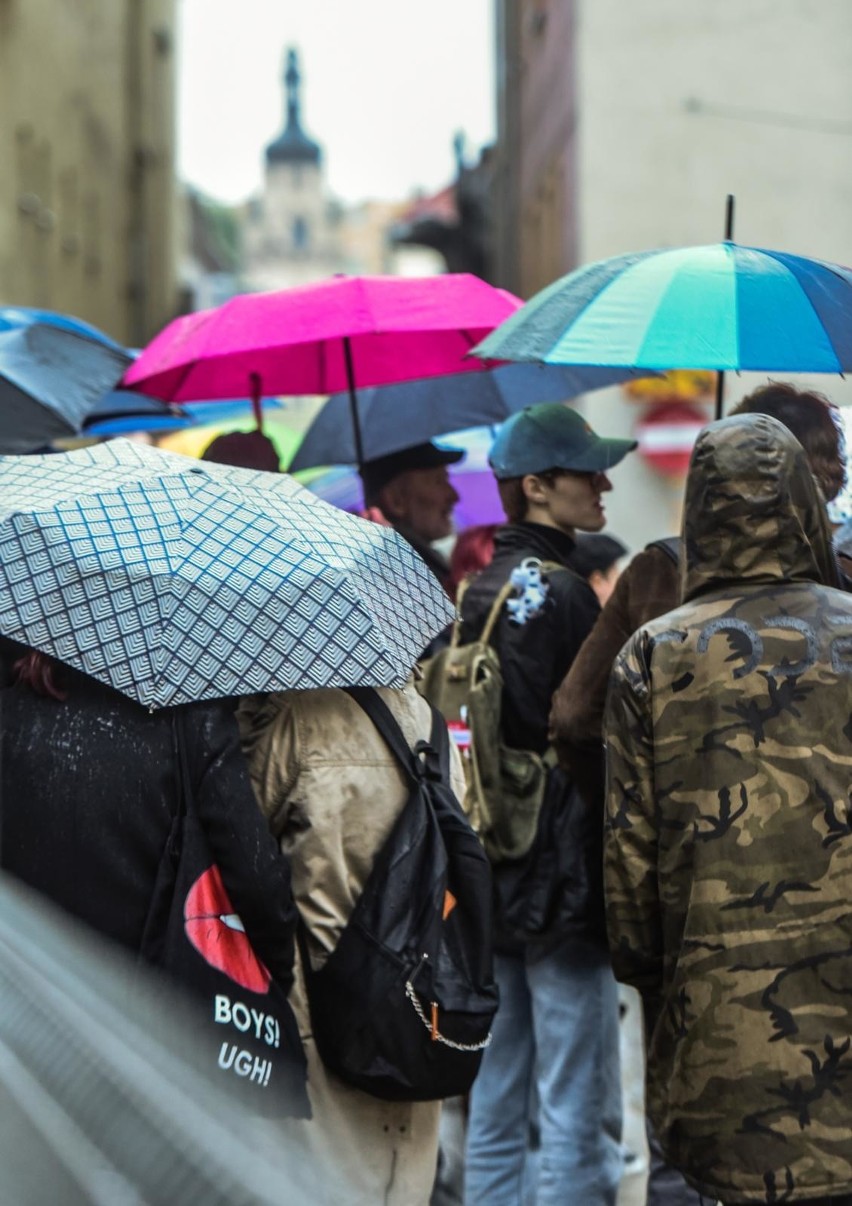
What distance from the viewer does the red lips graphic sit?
3.21m

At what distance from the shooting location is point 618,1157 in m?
4.85

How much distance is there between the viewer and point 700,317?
13.8 feet

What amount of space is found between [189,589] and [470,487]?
4777mm

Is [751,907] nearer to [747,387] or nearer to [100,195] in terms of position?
[747,387]

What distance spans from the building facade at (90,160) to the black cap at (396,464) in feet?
45.9

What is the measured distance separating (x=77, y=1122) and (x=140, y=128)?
32475 millimetres

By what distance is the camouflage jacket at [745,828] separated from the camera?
132 inches

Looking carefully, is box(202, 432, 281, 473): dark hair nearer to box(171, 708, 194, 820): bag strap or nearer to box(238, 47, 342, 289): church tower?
box(171, 708, 194, 820): bag strap

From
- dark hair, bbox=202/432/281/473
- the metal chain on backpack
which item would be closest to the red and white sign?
dark hair, bbox=202/432/281/473

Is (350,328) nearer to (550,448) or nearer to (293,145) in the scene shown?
(550,448)

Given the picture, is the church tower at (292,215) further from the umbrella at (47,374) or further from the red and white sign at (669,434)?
the umbrella at (47,374)

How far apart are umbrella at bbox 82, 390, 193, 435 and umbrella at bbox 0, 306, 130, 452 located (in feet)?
2.35

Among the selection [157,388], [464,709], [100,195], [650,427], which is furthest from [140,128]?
[464,709]

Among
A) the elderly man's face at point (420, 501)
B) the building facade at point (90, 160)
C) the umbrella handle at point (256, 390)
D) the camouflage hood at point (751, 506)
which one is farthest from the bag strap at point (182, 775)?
the building facade at point (90, 160)
